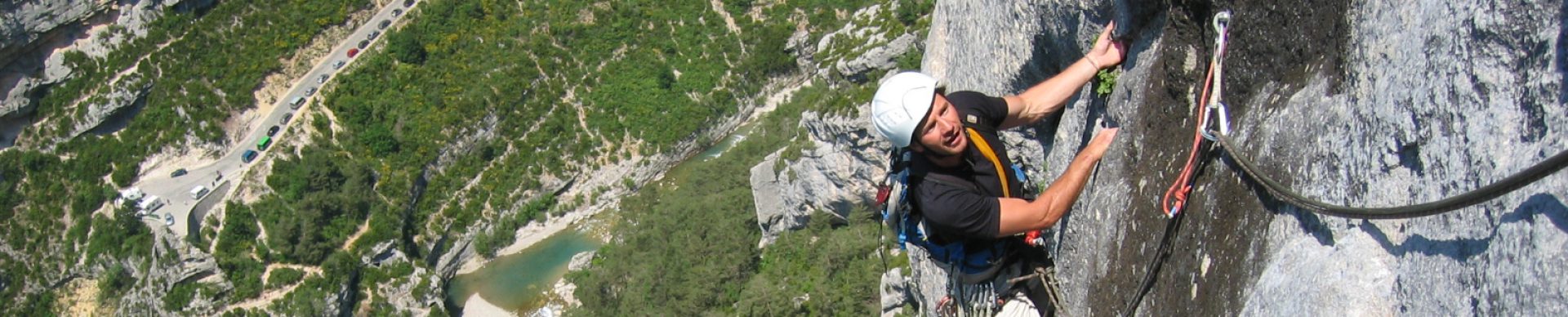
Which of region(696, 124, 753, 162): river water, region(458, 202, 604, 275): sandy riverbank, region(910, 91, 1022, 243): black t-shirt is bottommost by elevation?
region(458, 202, 604, 275): sandy riverbank

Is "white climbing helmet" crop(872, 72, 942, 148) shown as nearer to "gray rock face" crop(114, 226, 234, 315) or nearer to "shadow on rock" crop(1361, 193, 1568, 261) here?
"shadow on rock" crop(1361, 193, 1568, 261)

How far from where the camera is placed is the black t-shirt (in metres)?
5.71

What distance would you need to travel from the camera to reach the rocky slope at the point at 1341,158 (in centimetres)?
299

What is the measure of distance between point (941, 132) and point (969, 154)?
45 cm

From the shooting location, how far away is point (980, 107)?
6035 millimetres

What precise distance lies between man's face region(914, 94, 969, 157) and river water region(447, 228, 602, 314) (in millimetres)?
36430

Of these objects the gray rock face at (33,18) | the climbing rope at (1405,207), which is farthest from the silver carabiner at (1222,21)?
the gray rock face at (33,18)

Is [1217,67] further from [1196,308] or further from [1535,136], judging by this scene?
[1535,136]

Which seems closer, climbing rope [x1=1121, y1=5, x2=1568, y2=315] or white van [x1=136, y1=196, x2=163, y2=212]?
climbing rope [x1=1121, y1=5, x2=1568, y2=315]

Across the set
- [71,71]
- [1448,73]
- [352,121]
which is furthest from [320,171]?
[1448,73]

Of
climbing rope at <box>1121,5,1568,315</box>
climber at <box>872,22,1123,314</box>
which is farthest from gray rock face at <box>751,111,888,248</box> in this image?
climbing rope at <box>1121,5,1568,315</box>

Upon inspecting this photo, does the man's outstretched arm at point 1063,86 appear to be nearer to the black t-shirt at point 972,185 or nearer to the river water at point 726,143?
the black t-shirt at point 972,185

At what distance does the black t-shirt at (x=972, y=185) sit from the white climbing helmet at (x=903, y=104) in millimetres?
402

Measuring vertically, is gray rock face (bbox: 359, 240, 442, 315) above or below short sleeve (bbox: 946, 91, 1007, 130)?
below
